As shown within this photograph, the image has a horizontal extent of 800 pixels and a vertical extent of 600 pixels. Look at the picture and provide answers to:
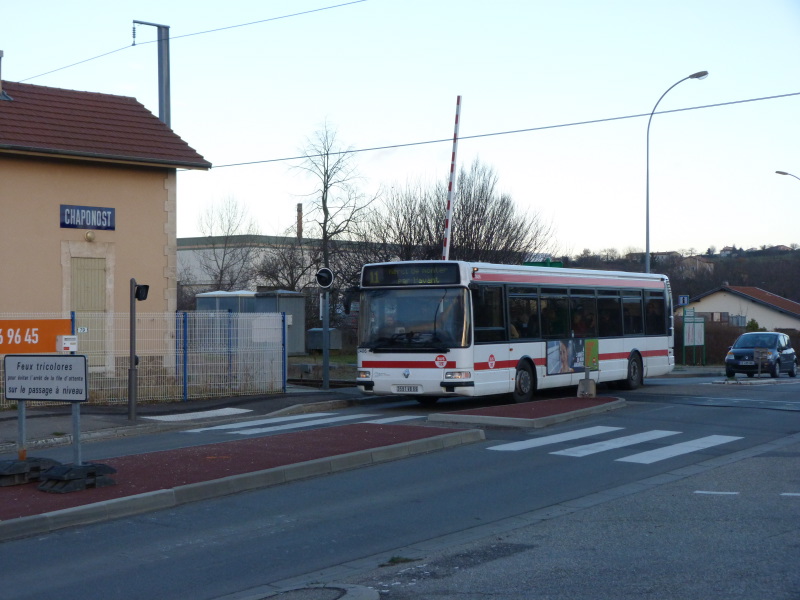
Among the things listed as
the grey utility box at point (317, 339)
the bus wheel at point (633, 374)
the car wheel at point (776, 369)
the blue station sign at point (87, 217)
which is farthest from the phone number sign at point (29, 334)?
the car wheel at point (776, 369)

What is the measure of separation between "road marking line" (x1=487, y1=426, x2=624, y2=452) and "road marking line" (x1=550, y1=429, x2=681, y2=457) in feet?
1.76

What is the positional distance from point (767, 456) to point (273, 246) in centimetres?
4463

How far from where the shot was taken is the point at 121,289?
21.7 metres

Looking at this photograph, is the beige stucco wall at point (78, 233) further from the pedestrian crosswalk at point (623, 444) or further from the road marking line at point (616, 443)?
the road marking line at point (616, 443)

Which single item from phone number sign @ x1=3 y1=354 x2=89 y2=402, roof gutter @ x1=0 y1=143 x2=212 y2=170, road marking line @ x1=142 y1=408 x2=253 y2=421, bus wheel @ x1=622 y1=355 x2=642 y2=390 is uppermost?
roof gutter @ x1=0 y1=143 x2=212 y2=170

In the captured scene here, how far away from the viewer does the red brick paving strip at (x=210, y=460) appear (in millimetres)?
9352

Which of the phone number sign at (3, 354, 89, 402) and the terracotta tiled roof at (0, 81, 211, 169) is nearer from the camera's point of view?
the phone number sign at (3, 354, 89, 402)

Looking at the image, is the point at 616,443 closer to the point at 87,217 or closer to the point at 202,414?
the point at 202,414

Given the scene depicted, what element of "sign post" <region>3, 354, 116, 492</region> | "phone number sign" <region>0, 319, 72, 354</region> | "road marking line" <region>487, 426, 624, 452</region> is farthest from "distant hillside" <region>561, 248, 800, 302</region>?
"sign post" <region>3, 354, 116, 492</region>

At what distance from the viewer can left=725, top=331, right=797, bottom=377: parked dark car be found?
31.5 meters

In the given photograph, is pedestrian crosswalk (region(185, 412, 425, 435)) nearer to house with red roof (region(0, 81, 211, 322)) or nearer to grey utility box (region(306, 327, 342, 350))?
house with red roof (region(0, 81, 211, 322))

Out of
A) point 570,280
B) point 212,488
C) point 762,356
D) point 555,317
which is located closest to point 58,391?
point 212,488

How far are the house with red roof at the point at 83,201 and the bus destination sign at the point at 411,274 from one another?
6.33m

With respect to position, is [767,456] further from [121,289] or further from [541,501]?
[121,289]
